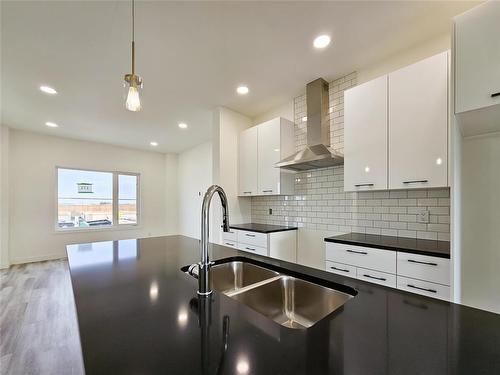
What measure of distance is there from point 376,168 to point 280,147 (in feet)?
4.25

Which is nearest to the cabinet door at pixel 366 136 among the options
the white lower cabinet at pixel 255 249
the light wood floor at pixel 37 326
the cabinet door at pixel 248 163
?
the white lower cabinet at pixel 255 249

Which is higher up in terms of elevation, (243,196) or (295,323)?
(243,196)

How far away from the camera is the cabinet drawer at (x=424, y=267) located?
156 cm

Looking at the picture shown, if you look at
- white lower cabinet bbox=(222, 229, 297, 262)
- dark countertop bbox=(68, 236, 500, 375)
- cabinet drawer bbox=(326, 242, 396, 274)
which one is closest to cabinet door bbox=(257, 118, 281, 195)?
white lower cabinet bbox=(222, 229, 297, 262)

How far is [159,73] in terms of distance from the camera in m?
2.54

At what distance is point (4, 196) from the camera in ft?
13.8

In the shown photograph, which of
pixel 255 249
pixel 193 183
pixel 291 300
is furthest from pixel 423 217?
pixel 193 183

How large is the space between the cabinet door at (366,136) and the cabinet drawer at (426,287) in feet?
2.64

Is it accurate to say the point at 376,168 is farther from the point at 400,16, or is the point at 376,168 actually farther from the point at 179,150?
the point at 179,150

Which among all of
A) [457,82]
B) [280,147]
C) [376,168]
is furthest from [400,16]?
[280,147]

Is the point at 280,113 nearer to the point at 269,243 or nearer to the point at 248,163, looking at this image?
the point at 248,163

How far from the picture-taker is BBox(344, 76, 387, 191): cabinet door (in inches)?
81.7

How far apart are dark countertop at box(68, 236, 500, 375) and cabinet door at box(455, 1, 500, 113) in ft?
4.56

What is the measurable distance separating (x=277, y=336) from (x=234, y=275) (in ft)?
2.91
